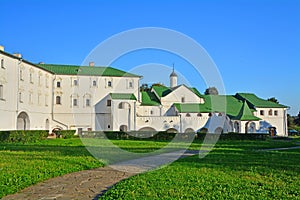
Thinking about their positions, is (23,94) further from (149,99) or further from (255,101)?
(255,101)

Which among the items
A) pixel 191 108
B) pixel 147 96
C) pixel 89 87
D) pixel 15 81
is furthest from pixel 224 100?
pixel 15 81

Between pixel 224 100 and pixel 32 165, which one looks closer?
pixel 32 165

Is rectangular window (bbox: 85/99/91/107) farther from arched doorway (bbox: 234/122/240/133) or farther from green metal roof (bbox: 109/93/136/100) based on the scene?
arched doorway (bbox: 234/122/240/133)

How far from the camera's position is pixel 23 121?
4372 centimetres

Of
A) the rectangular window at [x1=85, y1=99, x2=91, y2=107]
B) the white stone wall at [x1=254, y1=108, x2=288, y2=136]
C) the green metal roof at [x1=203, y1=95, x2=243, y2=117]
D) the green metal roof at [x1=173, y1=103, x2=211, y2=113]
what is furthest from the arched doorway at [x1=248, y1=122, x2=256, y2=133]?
the rectangular window at [x1=85, y1=99, x2=91, y2=107]

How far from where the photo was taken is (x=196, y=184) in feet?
29.8

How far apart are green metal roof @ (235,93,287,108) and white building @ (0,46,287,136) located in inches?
6.0

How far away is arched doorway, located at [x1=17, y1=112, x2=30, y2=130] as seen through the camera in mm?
43328

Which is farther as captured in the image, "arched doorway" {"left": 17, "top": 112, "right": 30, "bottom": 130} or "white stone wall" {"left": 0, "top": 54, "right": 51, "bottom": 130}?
"arched doorway" {"left": 17, "top": 112, "right": 30, "bottom": 130}

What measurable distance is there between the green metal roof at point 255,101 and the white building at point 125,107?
15cm

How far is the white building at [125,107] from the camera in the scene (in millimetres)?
48656

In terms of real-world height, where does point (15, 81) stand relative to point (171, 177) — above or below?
above

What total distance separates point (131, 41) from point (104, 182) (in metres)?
7.37

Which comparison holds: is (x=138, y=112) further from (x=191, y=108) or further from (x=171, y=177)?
(x=171, y=177)
